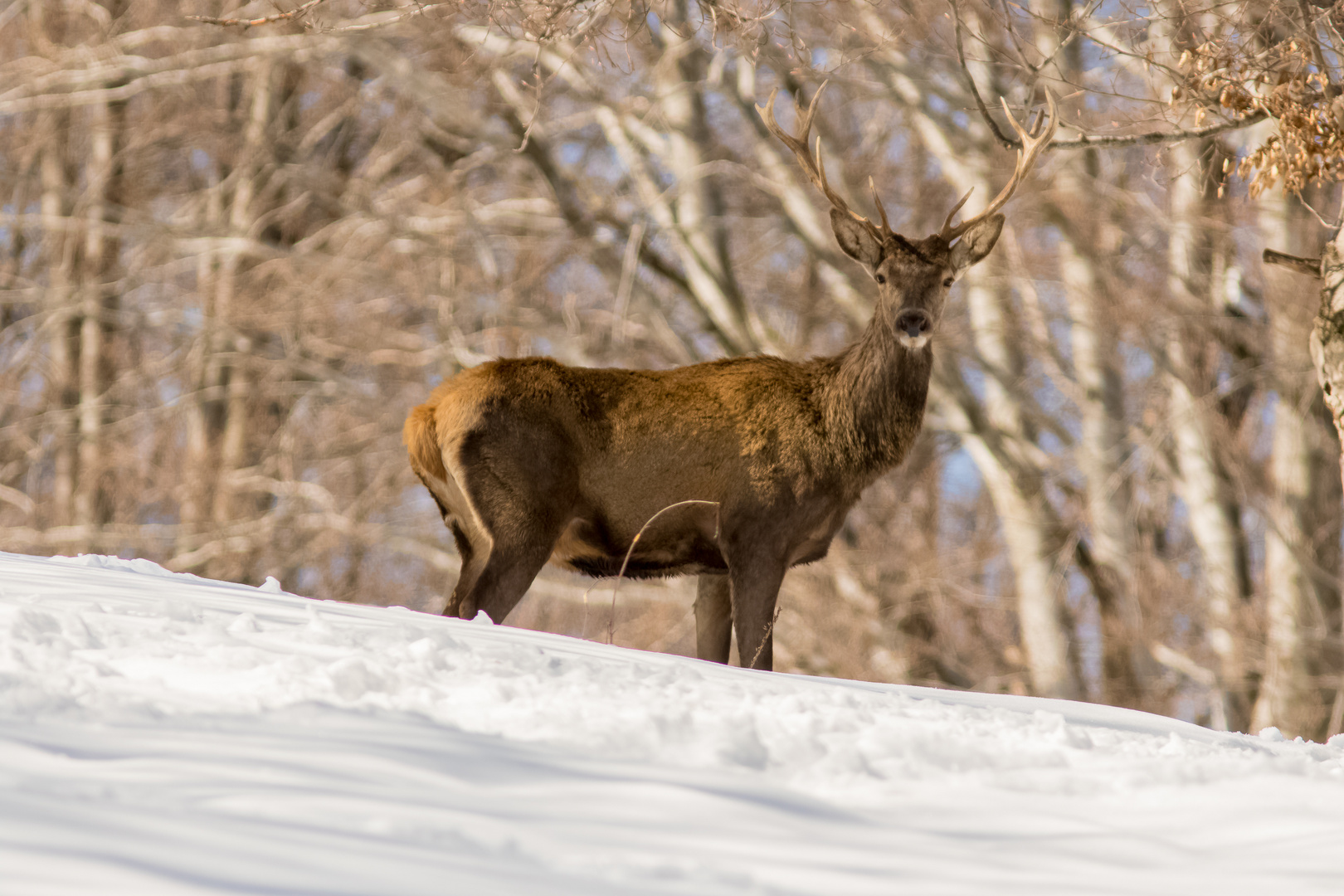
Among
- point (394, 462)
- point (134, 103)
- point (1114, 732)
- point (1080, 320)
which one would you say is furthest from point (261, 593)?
point (134, 103)

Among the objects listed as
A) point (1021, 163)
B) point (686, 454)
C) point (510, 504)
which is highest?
point (1021, 163)

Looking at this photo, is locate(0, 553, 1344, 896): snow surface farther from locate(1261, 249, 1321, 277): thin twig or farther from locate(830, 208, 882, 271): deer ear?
locate(830, 208, 882, 271): deer ear

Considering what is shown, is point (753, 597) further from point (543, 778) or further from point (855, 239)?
point (543, 778)

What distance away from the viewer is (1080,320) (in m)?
15.6

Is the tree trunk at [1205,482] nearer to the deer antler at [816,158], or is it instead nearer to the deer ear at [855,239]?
the deer antler at [816,158]

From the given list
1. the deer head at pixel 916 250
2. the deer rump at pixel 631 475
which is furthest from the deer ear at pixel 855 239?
the deer rump at pixel 631 475

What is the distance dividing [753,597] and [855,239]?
6.30ft

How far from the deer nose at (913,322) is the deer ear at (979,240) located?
651 millimetres

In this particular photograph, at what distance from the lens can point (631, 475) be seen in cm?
746

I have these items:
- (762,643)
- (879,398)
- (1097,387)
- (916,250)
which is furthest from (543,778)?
(1097,387)

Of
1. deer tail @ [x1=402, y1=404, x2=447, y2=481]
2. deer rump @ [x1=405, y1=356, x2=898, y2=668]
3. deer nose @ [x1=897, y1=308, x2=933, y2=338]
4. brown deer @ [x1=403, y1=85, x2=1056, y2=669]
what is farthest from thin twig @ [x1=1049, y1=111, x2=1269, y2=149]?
deer tail @ [x1=402, y1=404, x2=447, y2=481]

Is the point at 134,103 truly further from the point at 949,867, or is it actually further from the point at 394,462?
the point at 949,867

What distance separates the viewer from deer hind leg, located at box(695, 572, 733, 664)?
25.9 feet

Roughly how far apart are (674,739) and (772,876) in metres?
0.84
